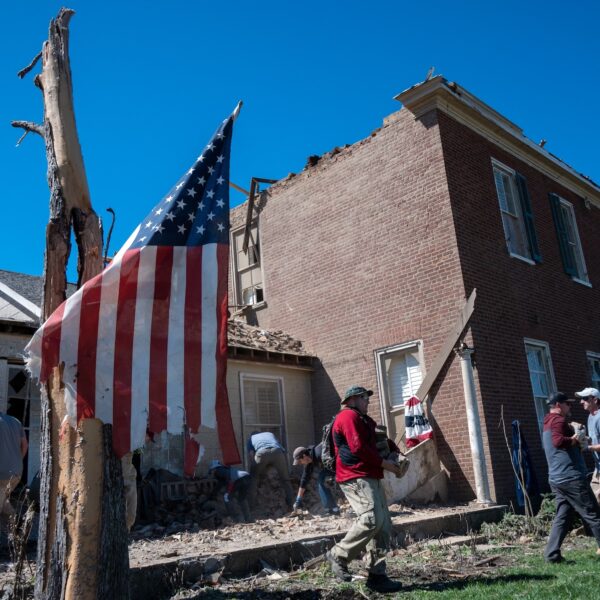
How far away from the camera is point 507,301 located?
13242 millimetres

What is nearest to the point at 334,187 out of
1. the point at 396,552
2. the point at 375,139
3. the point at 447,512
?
the point at 375,139

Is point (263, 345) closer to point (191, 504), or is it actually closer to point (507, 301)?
point (191, 504)

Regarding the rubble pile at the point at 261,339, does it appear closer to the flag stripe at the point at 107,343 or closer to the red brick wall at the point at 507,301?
the red brick wall at the point at 507,301

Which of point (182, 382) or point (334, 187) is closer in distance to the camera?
point (182, 382)

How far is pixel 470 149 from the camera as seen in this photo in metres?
14.0

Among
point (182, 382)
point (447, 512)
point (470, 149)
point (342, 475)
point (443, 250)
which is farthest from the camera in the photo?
point (470, 149)

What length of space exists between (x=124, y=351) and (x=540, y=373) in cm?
1074

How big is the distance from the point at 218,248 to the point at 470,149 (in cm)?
972

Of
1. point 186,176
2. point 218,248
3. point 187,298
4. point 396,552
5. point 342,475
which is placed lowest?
point 396,552

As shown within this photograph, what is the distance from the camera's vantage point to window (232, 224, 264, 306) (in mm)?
16891

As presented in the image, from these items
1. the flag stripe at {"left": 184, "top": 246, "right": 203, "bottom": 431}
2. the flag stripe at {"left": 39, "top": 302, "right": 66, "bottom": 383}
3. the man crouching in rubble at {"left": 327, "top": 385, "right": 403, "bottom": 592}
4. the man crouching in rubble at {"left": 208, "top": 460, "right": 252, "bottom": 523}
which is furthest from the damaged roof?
the flag stripe at {"left": 39, "top": 302, "right": 66, "bottom": 383}

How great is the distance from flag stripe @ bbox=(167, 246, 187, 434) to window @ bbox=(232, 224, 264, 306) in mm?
11367

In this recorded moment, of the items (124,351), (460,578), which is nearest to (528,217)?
(460,578)

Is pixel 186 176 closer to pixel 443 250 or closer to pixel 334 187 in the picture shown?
pixel 443 250
